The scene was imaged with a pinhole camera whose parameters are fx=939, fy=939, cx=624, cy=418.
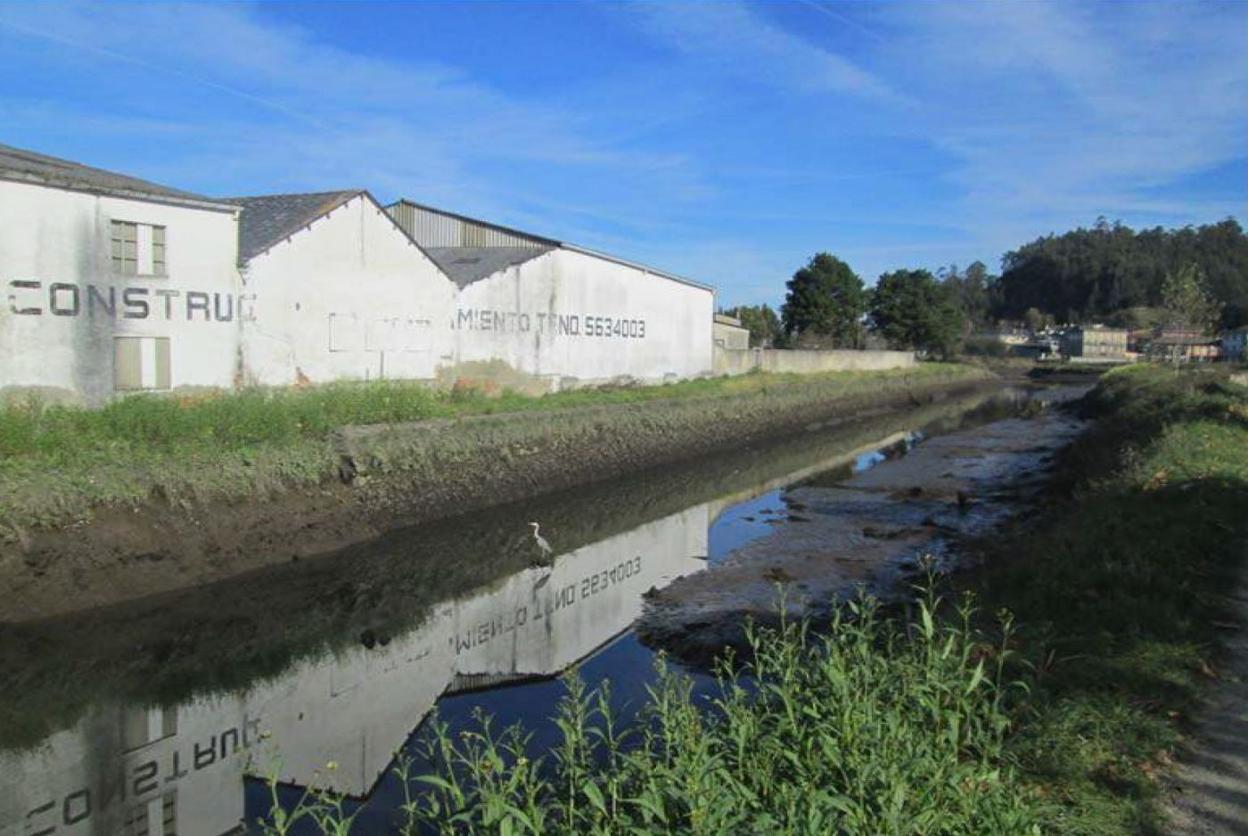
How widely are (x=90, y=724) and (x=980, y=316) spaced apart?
13503cm

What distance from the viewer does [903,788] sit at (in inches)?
141

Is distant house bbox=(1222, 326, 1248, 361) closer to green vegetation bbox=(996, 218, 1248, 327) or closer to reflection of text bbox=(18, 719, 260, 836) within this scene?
green vegetation bbox=(996, 218, 1248, 327)

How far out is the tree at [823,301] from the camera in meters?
56.1

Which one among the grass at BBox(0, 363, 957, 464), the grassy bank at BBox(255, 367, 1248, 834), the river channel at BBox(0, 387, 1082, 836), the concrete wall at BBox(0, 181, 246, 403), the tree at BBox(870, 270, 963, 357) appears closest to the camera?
the grassy bank at BBox(255, 367, 1248, 834)

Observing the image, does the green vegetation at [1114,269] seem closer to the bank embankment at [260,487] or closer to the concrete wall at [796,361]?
the concrete wall at [796,361]

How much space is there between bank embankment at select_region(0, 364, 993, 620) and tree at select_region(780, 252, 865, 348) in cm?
3412

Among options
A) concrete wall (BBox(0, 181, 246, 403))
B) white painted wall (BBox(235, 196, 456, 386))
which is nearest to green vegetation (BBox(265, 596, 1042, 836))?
concrete wall (BBox(0, 181, 246, 403))

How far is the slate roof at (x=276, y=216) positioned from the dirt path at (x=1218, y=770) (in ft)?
55.8

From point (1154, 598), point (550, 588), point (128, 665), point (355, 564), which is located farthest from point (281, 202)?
point (1154, 598)

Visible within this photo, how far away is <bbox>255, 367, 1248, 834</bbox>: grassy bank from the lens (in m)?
3.77

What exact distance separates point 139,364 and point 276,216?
5702 mm

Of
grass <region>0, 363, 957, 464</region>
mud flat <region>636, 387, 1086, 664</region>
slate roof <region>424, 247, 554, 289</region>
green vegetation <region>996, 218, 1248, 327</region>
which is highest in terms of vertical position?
green vegetation <region>996, 218, 1248, 327</region>

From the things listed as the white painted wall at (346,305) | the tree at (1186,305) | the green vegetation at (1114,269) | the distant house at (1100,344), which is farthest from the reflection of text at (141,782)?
the green vegetation at (1114,269)

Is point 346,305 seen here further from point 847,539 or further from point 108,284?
point 847,539
